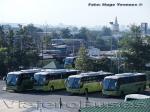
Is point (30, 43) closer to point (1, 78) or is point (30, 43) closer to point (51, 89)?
point (1, 78)

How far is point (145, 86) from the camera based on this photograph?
33281 mm

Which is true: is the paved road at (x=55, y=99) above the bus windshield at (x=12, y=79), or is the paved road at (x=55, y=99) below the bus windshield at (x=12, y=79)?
below

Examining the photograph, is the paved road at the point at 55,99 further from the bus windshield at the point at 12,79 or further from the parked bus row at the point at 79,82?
the bus windshield at the point at 12,79

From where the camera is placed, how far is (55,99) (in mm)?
30125

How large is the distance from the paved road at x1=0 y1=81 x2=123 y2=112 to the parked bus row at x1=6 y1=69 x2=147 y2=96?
58 cm

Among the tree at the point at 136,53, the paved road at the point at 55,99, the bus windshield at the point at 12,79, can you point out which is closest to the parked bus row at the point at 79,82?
the bus windshield at the point at 12,79

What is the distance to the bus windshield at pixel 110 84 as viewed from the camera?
99.7ft

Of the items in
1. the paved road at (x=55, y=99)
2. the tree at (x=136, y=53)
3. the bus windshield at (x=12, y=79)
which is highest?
the tree at (x=136, y=53)

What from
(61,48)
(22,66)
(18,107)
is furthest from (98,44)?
(18,107)

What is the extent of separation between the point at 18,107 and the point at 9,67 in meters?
18.4

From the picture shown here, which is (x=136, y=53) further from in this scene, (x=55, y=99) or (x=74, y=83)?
(x=55, y=99)

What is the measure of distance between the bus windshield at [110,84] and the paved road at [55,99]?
73 centimetres

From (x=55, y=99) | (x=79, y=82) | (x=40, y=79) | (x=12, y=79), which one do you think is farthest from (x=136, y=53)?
(x=55, y=99)

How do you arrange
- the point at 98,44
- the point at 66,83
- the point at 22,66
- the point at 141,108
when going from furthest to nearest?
the point at 98,44 < the point at 22,66 < the point at 66,83 < the point at 141,108
